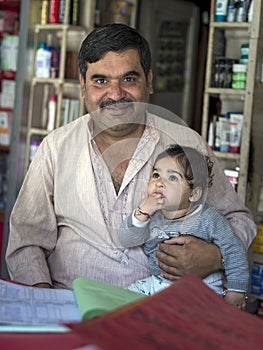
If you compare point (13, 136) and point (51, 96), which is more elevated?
point (51, 96)

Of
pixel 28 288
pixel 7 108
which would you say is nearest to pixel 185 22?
pixel 7 108

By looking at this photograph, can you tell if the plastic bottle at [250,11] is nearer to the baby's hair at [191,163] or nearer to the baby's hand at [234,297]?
the baby's hair at [191,163]

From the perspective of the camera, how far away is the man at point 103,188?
1.88 metres

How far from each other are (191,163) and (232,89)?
6.08 ft

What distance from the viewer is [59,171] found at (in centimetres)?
199

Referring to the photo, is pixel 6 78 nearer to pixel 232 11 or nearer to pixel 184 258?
pixel 232 11

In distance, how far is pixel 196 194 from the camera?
183cm

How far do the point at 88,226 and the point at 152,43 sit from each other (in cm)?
371

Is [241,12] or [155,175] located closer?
[155,175]

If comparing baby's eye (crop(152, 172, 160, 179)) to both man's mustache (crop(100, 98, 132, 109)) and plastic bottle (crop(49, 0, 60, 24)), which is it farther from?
plastic bottle (crop(49, 0, 60, 24))

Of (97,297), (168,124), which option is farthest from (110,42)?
(97,297)

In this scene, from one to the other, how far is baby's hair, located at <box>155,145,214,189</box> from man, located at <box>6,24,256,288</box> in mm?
58

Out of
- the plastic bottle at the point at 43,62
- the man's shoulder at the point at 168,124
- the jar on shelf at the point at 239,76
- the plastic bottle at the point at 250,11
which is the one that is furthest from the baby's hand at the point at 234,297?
the plastic bottle at the point at 43,62

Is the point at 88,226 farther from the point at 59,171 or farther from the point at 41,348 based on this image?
the point at 41,348
